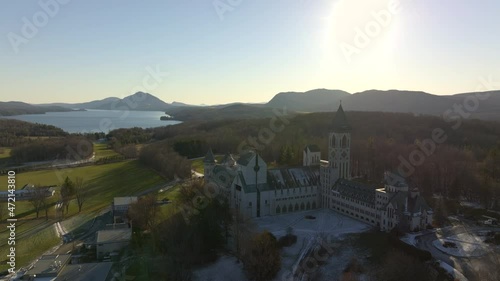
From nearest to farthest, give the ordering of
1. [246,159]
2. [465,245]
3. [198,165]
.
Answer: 1. [465,245]
2. [246,159]
3. [198,165]

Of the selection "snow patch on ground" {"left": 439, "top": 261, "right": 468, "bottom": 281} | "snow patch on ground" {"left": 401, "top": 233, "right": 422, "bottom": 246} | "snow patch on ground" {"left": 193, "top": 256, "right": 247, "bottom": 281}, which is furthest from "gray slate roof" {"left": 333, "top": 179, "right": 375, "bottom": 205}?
"snow patch on ground" {"left": 193, "top": 256, "right": 247, "bottom": 281}

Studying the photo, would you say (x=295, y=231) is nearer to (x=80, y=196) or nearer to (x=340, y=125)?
(x=340, y=125)

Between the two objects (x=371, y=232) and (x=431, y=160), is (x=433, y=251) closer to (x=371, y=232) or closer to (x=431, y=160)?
(x=371, y=232)

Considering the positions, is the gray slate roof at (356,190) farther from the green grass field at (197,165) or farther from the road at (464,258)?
the green grass field at (197,165)

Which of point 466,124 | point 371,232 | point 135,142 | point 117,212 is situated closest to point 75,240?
point 117,212

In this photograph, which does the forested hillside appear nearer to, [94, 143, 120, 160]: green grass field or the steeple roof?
[94, 143, 120, 160]: green grass field

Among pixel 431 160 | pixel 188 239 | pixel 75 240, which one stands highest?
pixel 431 160

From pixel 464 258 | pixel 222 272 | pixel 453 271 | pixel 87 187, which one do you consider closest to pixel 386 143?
pixel 464 258
